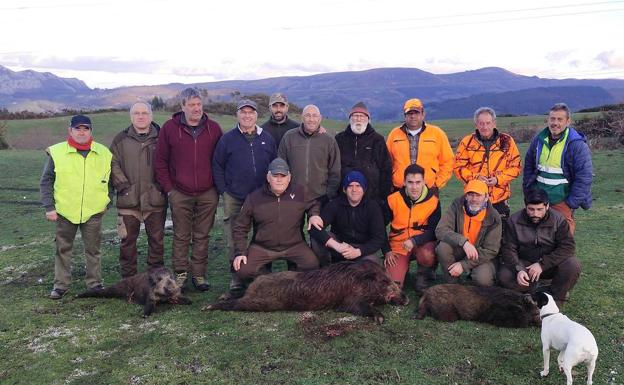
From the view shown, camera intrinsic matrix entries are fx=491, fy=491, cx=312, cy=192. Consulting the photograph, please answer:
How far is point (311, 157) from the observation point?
7133 mm

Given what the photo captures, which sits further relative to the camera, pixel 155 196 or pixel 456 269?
pixel 155 196

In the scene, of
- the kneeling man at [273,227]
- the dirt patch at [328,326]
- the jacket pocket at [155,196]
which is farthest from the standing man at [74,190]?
the dirt patch at [328,326]

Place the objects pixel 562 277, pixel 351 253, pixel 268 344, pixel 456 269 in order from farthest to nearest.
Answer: pixel 351 253, pixel 456 269, pixel 562 277, pixel 268 344

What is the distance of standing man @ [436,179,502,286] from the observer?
6.40 metres

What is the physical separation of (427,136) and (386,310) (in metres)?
2.66

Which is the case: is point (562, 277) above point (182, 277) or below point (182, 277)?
above

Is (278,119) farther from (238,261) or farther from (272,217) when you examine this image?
(238,261)

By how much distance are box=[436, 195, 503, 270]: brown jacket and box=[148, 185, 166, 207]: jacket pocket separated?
13.1ft

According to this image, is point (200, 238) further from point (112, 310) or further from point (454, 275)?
point (454, 275)

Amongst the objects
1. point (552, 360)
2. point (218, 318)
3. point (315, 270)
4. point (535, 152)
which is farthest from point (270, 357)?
point (535, 152)

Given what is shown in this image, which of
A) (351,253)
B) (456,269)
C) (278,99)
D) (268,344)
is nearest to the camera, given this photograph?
(268,344)

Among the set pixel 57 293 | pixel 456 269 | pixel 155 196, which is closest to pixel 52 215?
pixel 57 293

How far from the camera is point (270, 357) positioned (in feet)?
16.0

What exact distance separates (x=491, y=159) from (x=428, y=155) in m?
0.89
